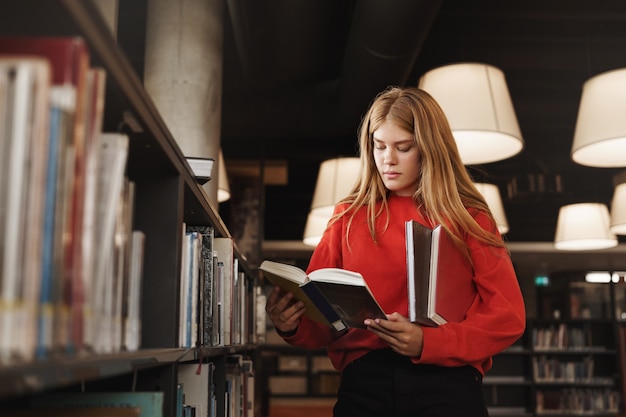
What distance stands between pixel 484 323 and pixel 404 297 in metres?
0.21

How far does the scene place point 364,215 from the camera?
1782mm

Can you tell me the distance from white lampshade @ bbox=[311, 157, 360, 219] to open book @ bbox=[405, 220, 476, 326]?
3054 mm

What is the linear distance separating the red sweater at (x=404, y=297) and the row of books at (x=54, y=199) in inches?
33.1

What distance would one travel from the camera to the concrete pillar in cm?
342

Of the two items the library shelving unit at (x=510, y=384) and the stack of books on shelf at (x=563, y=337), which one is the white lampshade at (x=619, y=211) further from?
the stack of books on shelf at (x=563, y=337)

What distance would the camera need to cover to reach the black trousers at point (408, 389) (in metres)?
1.55

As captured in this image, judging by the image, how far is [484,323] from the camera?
5.11ft

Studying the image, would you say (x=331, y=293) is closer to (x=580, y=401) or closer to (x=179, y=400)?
(x=179, y=400)

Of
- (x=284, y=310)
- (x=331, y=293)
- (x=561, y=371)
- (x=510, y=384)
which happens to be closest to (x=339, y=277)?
(x=331, y=293)

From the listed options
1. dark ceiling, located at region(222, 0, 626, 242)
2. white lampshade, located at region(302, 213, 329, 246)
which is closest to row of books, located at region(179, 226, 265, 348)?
dark ceiling, located at region(222, 0, 626, 242)

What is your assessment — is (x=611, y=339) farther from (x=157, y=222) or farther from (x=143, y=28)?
(x=157, y=222)

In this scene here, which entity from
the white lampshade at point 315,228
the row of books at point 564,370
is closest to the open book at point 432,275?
the white lampshade at point 315,228

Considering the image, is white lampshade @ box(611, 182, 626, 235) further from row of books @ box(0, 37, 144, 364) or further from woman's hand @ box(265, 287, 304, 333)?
row of books @ box(0, 37, 144, 364)

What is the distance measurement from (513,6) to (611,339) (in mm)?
6503
